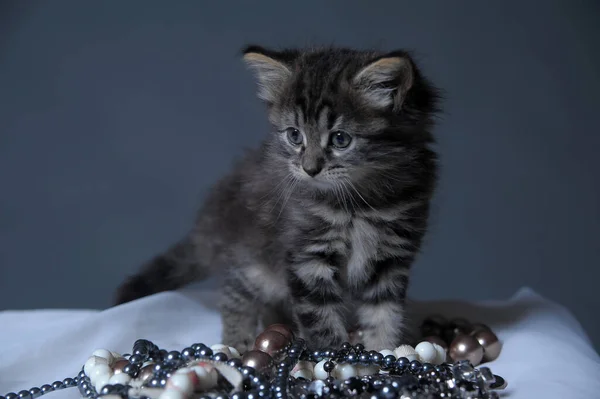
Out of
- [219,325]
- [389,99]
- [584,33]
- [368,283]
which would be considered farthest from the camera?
[584,33]

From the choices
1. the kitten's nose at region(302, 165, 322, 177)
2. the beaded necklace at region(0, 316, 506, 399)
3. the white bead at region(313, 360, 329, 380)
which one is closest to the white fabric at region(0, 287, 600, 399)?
the beaded necklace at region(0, 316, 506, 399)

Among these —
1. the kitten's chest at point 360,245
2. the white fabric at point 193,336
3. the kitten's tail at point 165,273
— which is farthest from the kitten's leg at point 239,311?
the kitten's chest at point 360,245

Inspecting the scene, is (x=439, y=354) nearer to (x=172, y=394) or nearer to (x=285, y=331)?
(x=285, y=331)

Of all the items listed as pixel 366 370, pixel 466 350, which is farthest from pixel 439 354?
pixel 366 370

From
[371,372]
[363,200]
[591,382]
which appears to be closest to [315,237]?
[363,200]

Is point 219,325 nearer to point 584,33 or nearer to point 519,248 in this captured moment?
point 519,248

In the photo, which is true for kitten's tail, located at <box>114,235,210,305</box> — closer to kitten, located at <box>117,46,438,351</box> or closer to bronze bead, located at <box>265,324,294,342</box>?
kitten, located at <box>117,46,438,351</box>
